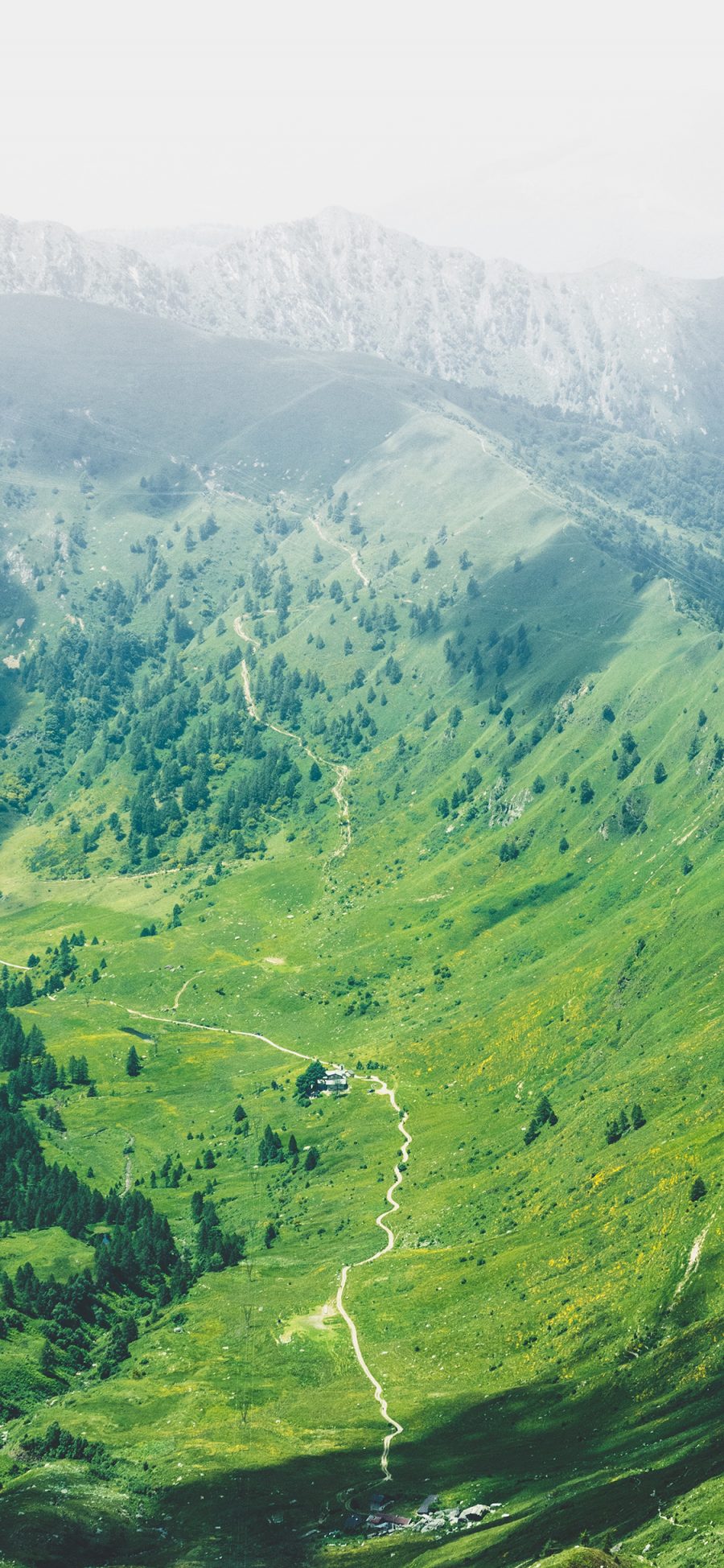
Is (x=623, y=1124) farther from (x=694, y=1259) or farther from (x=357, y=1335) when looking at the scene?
(x=694, y=1259)

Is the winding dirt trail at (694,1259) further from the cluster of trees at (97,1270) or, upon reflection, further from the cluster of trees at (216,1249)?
the cluster of trees at (216,1249)

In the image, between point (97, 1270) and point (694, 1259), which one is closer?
point (694, 1259)

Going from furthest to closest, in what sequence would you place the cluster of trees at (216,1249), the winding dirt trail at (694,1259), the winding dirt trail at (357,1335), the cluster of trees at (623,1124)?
the cluster of trees at (216,1249) < the cluster of trees at (623,1124) < the winding dirt trail at (694,1259) < the winding dirt trail at (357,1335)

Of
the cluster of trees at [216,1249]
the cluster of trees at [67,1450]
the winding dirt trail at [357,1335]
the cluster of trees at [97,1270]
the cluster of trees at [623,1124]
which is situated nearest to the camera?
the winding dirt trail at [357,1335]

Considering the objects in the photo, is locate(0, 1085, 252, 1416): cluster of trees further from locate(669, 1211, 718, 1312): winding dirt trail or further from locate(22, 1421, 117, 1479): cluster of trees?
locate(669, 1211, 718, 1312): winding dirt trail

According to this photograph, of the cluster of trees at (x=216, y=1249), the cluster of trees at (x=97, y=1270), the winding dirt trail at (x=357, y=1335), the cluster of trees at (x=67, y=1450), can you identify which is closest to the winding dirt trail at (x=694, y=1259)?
the winding dirt trail at (x=357, y=1335)

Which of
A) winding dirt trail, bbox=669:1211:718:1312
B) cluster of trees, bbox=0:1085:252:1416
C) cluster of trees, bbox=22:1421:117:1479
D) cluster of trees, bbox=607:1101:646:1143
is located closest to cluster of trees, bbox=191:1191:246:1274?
cluster of trees, bbox=0:1085:252:1416

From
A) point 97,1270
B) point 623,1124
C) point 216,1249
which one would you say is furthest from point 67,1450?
point 623,1124

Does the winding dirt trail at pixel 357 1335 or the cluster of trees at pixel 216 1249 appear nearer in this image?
the winding dirt trail at pixel 357 1335

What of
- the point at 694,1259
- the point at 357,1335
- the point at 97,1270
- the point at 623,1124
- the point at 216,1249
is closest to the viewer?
the point at 694,1259

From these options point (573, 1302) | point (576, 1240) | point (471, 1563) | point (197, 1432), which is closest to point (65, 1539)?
point (197, 1432)

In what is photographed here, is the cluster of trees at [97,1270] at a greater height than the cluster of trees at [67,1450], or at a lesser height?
lesser
